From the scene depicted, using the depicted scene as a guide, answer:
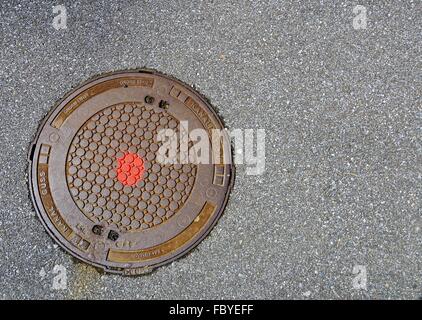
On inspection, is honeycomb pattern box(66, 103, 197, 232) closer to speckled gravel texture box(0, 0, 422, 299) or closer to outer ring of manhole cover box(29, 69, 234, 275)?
outer ring of manhole cover box(29, 69, 234, 275)

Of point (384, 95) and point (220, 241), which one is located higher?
point (384, 95)

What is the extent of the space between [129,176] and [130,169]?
0.13 ft

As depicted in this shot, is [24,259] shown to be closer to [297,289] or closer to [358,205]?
[297,289]

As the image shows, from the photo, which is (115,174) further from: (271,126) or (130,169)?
(271,126)

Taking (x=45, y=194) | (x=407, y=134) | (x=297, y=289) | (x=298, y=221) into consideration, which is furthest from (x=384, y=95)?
(x=45, y=194)

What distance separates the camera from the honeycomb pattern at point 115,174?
2.77 meters

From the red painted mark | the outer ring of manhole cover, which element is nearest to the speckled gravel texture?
the outer ring of manhole cover

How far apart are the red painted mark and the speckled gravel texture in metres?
0.50

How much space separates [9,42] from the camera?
302cm

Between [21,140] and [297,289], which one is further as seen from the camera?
[21,140]

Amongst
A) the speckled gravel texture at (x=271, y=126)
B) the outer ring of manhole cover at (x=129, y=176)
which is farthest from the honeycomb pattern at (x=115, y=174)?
the speckled gravel texture at (x=271, y=126)

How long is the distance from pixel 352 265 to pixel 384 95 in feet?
3.11

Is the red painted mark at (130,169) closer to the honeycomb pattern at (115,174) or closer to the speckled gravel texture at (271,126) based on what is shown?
the honeycomb pattern at (115,174)

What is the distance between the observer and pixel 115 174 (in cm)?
280
